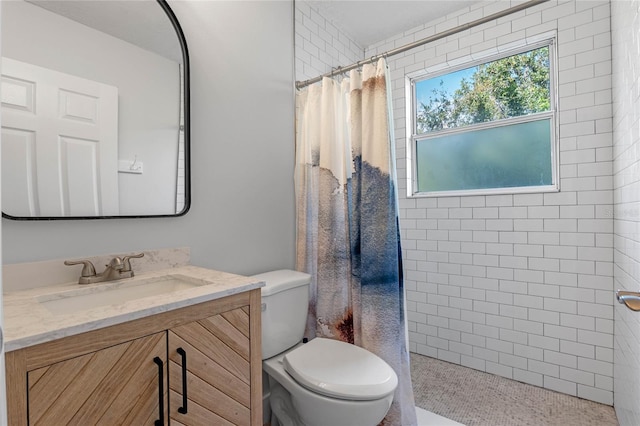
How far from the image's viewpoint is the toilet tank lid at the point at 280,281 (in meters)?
1.54

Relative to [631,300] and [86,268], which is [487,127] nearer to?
[631,300]

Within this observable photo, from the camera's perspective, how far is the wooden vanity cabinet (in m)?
0.76

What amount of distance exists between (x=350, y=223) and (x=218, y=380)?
104 cm

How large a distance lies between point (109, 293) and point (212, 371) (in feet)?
1.58

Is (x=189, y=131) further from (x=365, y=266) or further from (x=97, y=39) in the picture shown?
(x=365, y=266)

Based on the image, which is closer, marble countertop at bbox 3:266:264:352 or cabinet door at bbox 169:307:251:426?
marble countertop at bbox 3:266:264:352

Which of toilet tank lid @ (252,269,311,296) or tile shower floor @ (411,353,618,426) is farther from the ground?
toilet tank lid @ (252,269,311,296)

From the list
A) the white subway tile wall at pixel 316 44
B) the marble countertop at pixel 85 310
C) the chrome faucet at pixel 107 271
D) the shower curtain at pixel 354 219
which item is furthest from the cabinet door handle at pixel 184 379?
the white subway tile wall at pixel 316 44

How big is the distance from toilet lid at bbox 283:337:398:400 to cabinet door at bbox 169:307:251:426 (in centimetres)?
30

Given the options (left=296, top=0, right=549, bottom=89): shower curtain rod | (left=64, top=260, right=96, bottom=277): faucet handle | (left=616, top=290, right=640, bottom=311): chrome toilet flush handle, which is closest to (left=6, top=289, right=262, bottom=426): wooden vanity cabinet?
(left=64, top=260, right=96, bottom=277): faucet handle

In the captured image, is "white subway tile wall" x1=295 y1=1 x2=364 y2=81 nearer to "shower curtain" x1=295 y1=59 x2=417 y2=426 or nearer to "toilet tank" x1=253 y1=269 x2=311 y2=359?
"shower curtain" x1=295 y1=59 x2=417 y2=426

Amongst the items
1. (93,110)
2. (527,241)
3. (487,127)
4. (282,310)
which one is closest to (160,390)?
(282,310)

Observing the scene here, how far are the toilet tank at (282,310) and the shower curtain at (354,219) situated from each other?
9.2 inches

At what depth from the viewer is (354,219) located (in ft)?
5.92
